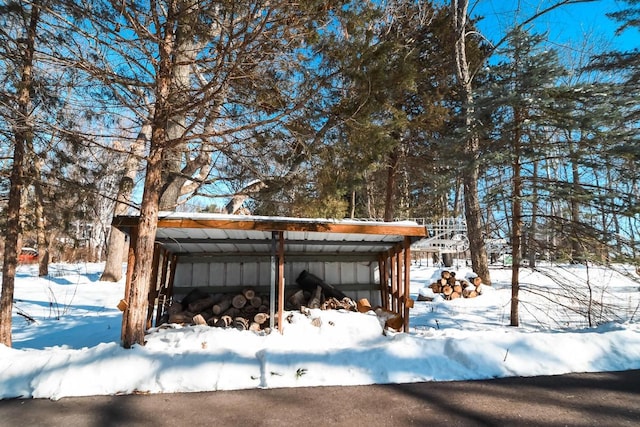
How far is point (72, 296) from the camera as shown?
1027cm

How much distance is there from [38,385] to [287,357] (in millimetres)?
2402

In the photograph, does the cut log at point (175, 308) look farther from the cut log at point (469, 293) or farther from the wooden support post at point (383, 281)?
the cut log at point (469, 293)

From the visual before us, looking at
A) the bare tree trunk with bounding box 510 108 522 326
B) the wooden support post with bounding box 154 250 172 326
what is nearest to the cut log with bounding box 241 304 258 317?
the wooden support post with bounding box 154 250 172 326

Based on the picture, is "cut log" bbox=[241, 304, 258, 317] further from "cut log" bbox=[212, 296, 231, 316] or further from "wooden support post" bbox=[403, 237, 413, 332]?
"wooden support post" bbox=[403, 237, 413, 332]

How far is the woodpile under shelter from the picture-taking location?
5.23 meters

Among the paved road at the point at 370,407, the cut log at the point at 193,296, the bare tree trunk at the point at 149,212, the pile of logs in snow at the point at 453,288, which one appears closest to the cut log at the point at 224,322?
the cut log at the point at 193,296

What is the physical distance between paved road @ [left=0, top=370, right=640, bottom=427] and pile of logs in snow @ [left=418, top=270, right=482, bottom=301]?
6280mm

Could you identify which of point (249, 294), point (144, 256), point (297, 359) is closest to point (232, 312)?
point (249, 294)

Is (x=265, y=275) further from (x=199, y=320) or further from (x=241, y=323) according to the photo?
(x=199, y=320)

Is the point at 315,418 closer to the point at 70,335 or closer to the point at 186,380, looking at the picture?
the point at 186,380

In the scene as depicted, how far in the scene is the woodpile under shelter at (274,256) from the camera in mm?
5227

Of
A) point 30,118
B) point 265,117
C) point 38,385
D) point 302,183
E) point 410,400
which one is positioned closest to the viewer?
point 410,400

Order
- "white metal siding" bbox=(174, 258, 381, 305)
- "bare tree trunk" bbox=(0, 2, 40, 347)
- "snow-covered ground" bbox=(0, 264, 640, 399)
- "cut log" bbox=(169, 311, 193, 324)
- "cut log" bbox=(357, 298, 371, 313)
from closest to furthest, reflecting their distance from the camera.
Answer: "snow-covered ground" bbox=(0, 264, 640, 399)
"bare tree trunk" bbox=(0, 2, 40, 347)
"cut log" bbox=(169, 311, 193, 324)
"cut log" bbox=(357, 298, 371, 313)
"white metal siding" bbox=(174, 258, 381, 305)

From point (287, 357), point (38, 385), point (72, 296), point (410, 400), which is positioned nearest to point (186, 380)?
point (287, 357)
